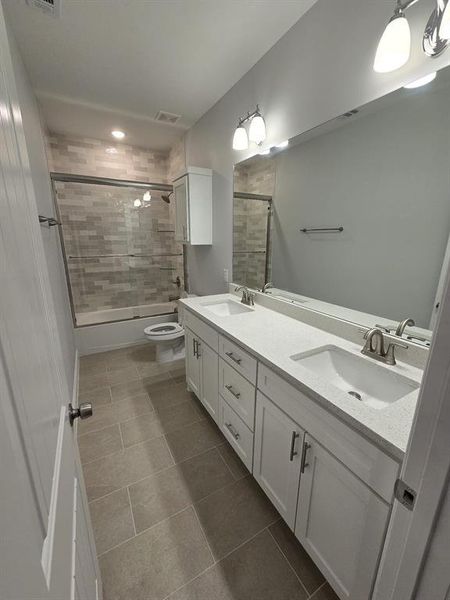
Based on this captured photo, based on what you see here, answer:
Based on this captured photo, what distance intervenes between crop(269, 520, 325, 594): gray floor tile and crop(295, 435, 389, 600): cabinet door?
0.18m

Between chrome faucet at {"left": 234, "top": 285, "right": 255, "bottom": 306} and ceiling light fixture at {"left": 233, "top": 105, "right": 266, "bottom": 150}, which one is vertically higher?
ceiling light fixture at {"left": 233, "top": 105, "right": 266, "bottom": 150}

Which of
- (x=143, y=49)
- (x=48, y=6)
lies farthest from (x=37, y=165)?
(x=143, y=49)

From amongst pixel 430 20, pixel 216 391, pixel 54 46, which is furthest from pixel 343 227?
pixel 54 46

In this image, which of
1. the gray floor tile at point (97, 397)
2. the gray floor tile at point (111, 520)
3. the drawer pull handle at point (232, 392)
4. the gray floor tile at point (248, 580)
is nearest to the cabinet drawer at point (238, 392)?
the drawer pull handle at point (232, 392)

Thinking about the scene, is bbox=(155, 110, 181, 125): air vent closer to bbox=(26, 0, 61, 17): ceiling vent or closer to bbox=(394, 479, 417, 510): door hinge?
bbox=(26, 0, 61, 17): ceiling vent

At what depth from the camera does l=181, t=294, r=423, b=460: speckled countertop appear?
736 millimetres

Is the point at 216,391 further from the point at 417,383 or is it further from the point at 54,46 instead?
the point at 54,46

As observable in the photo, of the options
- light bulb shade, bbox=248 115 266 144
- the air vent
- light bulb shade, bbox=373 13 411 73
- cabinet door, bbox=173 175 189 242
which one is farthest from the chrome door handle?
the air vent

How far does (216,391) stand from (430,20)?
78.8 inches

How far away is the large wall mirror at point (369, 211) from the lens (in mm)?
1021

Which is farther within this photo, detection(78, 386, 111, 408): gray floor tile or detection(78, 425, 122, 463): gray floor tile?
detection(78, 386, 111, 408): gray floor tile

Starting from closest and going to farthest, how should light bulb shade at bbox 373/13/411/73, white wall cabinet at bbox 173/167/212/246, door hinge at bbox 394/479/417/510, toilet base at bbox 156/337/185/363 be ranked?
door hinge at bbox 394/479/417/510
light bulb shade at bbox 373/13/411/73
white wall cabinet at bbox 173/167/212/246
toilet base at bbox 156/337/185/363

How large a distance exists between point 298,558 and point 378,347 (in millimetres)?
1034

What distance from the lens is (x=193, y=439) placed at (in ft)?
5.82
